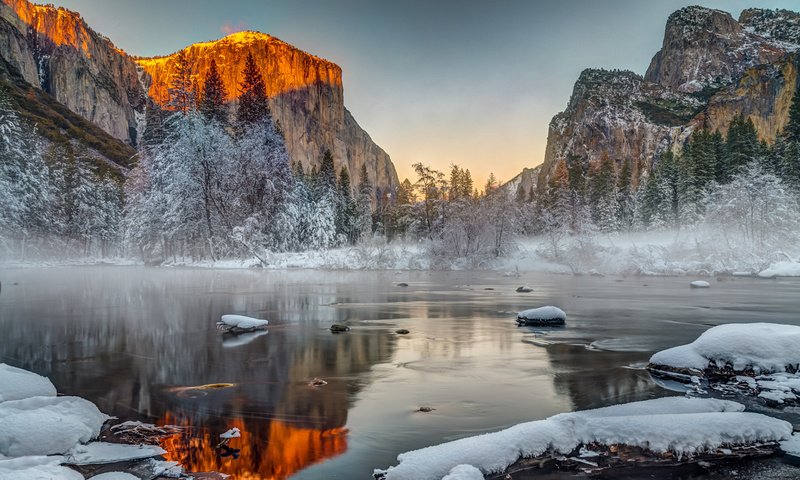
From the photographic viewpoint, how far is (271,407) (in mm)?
7188

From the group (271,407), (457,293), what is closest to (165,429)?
(271,407)

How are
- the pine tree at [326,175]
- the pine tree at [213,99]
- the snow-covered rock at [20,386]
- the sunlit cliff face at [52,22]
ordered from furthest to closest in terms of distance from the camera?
the sunlit cliff face at [52,22]
the pine tree at [326,175]
the pine tree at [213,99]
the snow-covered rock at [20,386]

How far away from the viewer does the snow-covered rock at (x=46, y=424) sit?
524 cm

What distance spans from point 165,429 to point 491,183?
69884 millimetres

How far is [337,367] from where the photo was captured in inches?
388

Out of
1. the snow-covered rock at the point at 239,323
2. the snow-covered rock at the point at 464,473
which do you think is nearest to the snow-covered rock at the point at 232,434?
the snow-covered rock at the point at 464,473

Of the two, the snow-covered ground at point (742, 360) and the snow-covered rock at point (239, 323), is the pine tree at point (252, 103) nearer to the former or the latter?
the snow-covered rock at point (239, 323)

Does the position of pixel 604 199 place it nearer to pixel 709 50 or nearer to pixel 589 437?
pixel 589 437

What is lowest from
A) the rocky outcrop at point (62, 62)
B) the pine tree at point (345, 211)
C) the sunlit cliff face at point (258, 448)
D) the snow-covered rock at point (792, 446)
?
the snow-covered rock at point (792, 446)

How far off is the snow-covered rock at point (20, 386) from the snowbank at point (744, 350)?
10.5 meters

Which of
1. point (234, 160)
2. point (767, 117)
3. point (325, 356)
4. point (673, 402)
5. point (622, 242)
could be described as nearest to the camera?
point (673, 402)

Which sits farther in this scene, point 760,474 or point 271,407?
point 271,407

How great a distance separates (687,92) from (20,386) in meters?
212

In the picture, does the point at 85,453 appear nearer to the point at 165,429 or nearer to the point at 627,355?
the point at 165,429
